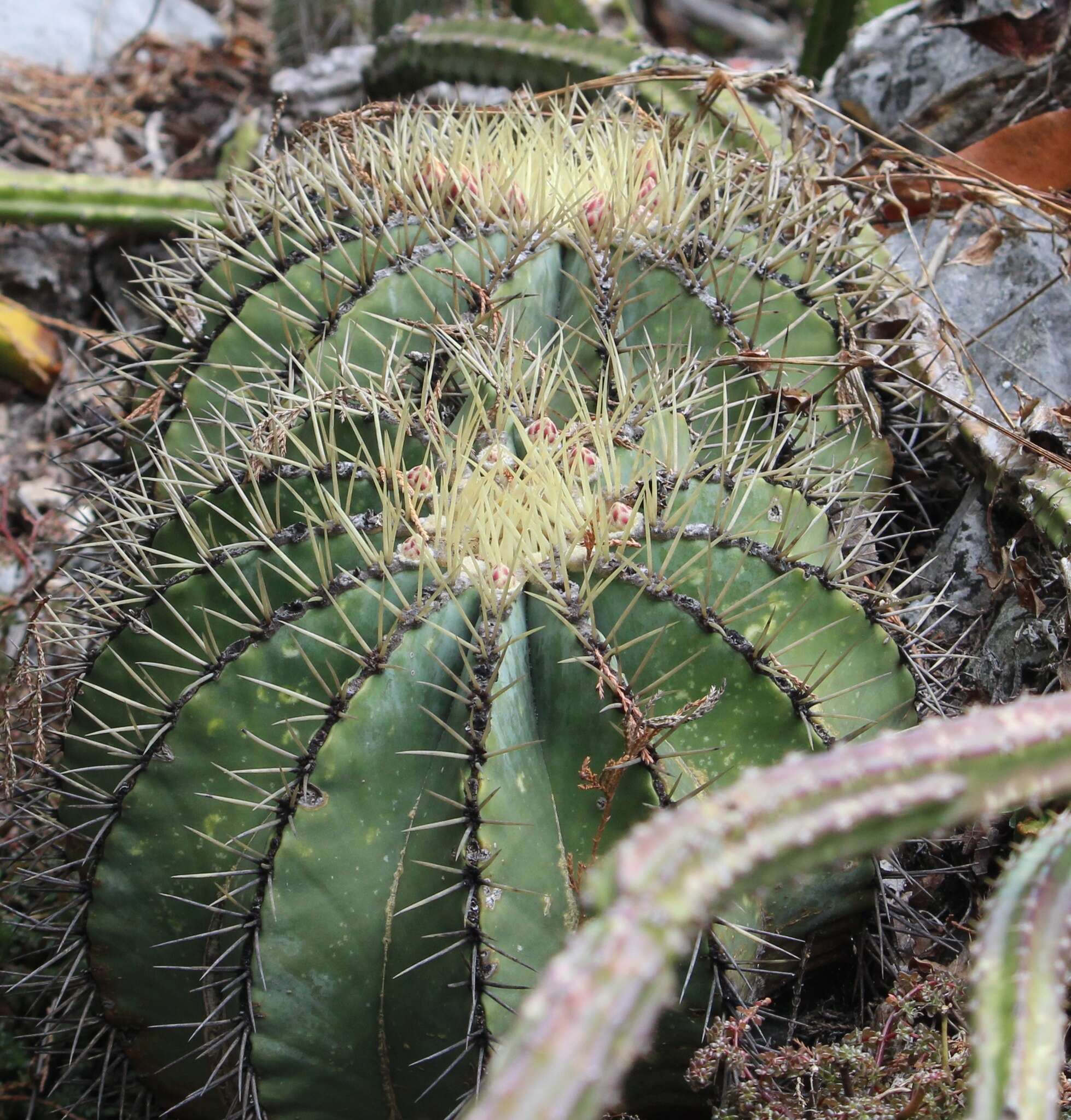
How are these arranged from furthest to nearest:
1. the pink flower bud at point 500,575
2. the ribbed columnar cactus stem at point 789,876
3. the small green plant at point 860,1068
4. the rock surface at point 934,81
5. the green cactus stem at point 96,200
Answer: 1. the green cactus stem at point 96,200
2. the rock surface at point 934,81
3. the pink flower bud at point 500,575
4. the small green plant at point 860,1068
5. the ribbed columnar cactus stem at point 789,876

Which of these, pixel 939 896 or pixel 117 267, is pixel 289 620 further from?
pixel 117 267

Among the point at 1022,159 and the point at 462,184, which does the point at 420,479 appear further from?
the point at 1022,159

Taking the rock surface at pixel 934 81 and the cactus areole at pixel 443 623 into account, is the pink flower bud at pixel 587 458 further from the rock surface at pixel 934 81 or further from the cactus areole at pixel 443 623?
the rock surface at pixel 934 81

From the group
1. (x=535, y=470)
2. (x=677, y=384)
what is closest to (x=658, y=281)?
(x=677, y=384)

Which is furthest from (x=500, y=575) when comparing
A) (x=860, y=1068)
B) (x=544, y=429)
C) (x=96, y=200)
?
(x=96, y=200)

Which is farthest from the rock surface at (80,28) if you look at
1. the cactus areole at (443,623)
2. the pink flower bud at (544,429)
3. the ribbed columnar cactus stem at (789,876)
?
the ribbed columnar cactus stem at (789,876)

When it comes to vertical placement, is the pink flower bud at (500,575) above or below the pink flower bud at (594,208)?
below

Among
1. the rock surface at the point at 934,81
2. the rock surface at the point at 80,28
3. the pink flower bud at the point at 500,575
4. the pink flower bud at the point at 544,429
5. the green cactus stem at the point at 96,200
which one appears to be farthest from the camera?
the rock surface at the point at 80,28
